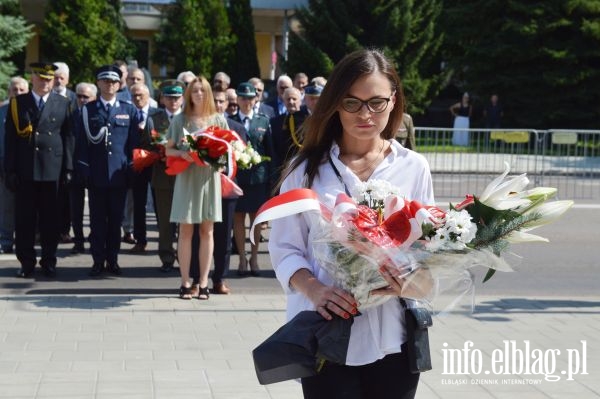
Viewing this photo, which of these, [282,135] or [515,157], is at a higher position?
[282,135]

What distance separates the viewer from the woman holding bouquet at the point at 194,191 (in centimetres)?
979

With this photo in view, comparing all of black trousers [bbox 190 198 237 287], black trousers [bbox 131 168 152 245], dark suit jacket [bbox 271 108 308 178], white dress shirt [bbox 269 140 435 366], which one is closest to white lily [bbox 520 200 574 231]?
white dress shirt [bbox 269 140 435 366]

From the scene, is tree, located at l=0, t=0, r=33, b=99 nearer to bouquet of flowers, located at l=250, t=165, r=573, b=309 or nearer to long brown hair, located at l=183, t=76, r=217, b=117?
long brown hair, located at l=183, t=76, r=217, b=117

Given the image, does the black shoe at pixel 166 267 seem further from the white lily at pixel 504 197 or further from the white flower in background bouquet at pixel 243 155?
the white lily at pixel 504 197

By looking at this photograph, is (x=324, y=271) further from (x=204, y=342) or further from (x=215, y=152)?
(x=215, y=152)

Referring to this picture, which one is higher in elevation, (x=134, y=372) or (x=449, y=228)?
(x=449, y=228)

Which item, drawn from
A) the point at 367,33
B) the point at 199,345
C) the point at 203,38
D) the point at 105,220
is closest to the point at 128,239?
the point at 105,220

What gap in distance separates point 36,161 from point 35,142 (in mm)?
194

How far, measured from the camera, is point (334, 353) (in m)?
3.63

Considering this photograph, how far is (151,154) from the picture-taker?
36.8 feet

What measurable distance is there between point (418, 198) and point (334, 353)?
65cm

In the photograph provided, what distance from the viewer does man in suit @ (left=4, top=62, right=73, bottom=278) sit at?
10.8 meters

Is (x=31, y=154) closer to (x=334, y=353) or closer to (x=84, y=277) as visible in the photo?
(x=84, y=277)

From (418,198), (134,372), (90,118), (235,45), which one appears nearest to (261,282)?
(90,118)
